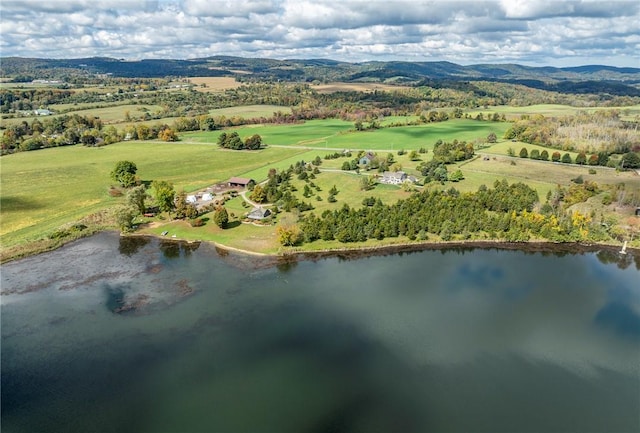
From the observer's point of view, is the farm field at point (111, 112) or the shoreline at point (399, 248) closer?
the shoreline at point (399, 248)

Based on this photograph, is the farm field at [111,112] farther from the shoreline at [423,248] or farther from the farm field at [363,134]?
the shoreline at [423,248]

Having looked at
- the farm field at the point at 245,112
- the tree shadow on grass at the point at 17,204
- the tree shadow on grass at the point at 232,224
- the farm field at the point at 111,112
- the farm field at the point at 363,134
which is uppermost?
the farm field at the point at 111,112

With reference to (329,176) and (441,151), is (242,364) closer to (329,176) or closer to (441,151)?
(329,176)

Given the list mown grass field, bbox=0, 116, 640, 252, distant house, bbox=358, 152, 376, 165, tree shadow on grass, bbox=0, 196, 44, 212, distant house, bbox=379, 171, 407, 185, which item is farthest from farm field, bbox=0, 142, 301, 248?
distant house, bbox=379, 171, 407, 185

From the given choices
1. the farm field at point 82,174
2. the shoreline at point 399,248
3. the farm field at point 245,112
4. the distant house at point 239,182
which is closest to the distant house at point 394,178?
the distant house at point 239,182

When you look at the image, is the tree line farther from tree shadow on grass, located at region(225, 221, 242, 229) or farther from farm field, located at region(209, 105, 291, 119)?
farm field, located at region(209, 105, 291, 119)

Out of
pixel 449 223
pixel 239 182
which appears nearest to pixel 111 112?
pixel 239 182
